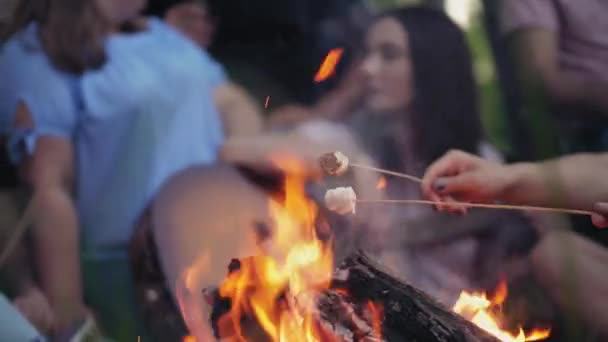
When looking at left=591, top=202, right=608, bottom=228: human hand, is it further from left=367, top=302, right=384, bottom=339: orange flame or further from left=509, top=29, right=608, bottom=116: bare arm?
left=509, top=29, right=608, bottom=116: bare arm

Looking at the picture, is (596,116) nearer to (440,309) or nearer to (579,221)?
(579,221)

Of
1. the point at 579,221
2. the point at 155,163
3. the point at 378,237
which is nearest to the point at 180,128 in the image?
the point at 155,163

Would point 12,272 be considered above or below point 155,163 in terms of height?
below

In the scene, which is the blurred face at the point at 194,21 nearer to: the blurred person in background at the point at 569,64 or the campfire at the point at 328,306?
the blurred person in background at the point at 569,64

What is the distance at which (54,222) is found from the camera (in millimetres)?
3328

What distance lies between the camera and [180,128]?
3.43 m

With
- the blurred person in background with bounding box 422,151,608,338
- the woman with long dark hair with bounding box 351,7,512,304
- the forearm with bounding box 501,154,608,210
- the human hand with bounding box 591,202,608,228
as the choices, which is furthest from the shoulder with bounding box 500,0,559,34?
the human hand with bounding box 591,202,608,228

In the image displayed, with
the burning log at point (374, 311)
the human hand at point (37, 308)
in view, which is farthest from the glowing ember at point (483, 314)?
the human hand at point (37, 308)

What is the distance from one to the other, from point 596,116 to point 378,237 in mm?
854

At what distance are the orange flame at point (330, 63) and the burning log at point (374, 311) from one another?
141 centimetres

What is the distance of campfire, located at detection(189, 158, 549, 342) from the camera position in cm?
211

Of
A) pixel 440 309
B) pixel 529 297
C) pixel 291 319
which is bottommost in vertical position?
pixel 529 297

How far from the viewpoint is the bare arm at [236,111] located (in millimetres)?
3459

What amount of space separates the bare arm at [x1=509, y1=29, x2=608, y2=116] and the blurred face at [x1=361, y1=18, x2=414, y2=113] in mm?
424
